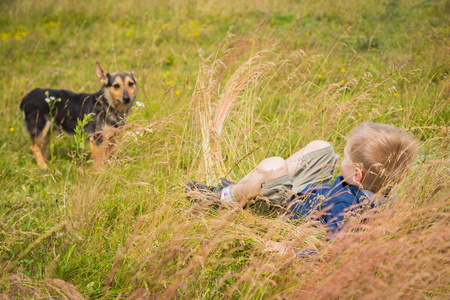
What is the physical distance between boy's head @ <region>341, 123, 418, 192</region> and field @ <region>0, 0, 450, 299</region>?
127 mm

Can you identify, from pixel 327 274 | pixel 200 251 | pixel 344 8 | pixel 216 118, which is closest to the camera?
pixel 327 274

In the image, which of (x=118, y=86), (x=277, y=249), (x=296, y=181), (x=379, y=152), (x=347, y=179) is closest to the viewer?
(x=277, y=249)

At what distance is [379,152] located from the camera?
2.07 m

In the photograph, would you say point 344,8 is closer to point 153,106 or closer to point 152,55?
point 152,55

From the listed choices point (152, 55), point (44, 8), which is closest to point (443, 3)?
point (152, 55)

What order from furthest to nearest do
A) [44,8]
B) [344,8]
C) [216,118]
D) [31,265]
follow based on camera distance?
[44,8], [344,8], [216,118], [31,265]

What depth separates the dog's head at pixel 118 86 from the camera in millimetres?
4484

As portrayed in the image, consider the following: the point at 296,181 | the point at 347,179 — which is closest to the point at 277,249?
the point at 347,179

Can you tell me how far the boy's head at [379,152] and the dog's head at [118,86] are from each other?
10.6 feet

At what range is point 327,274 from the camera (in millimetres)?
1470

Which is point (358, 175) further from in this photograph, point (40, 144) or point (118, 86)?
point (40, 144)

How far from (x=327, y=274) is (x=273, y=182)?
82 centimetres

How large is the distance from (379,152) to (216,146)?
3.51ft

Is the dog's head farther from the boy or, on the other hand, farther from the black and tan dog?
the boy
